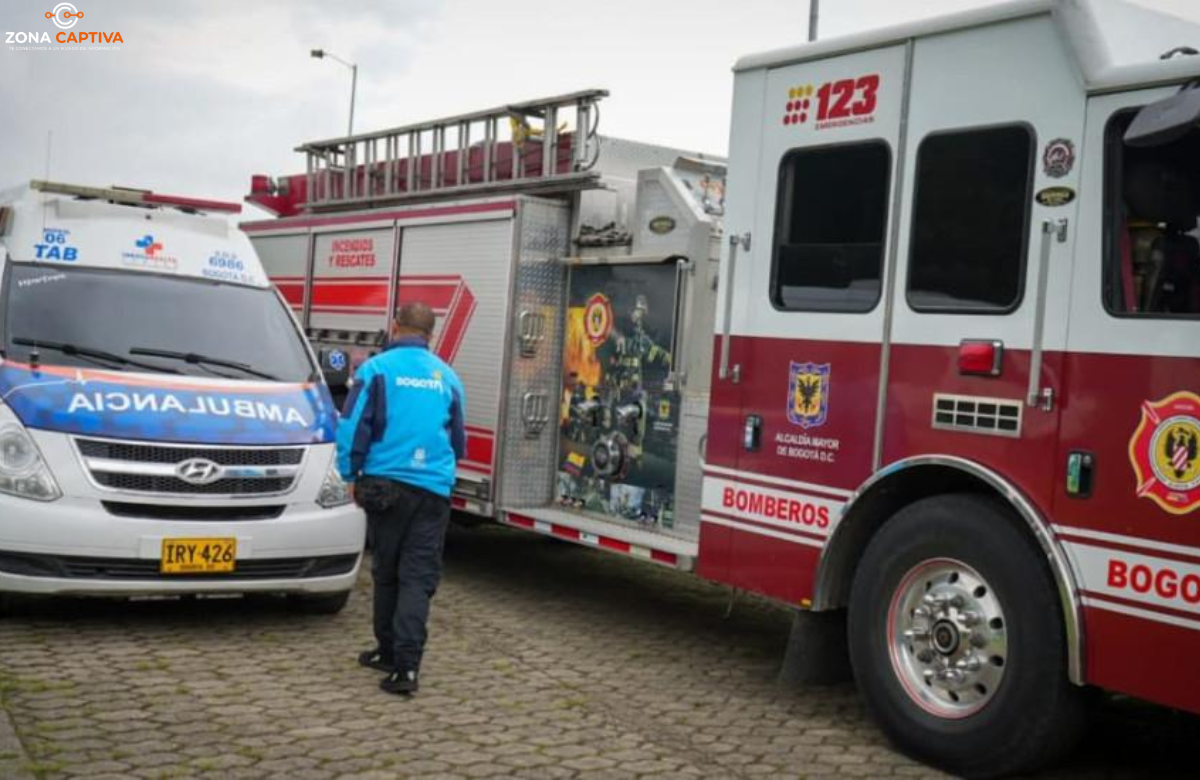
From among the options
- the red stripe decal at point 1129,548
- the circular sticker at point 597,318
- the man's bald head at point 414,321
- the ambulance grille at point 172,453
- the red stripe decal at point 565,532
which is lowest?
the red stripe decal at point 565,532

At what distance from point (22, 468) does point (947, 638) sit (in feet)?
13.8

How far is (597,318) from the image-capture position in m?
8.02

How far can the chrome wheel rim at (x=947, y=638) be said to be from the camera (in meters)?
5.02

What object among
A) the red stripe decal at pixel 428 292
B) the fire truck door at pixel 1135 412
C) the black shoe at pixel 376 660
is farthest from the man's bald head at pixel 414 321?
the fire truck door at pixel 1135 412

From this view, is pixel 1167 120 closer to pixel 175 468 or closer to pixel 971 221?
pixel 971 221

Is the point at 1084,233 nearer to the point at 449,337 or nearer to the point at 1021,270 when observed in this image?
the point at 1021,270

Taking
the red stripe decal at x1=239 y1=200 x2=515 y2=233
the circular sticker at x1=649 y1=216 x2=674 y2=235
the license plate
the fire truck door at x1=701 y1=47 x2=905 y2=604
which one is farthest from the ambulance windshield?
the fire truck door at x1=701 y1=47 x2=905 y2=604

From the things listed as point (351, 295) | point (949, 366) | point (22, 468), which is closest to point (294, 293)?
point (351, 295)

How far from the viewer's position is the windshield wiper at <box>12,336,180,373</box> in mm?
6887

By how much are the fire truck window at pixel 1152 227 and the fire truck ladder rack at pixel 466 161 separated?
367 centimetres

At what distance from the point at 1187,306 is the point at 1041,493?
2.74ft

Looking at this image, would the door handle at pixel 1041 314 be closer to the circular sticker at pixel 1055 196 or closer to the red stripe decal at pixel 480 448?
the circular sticker at pixel 1055 196

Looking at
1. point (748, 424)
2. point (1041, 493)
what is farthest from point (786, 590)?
point (1041, 493)

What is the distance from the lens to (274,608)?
7.36 m
